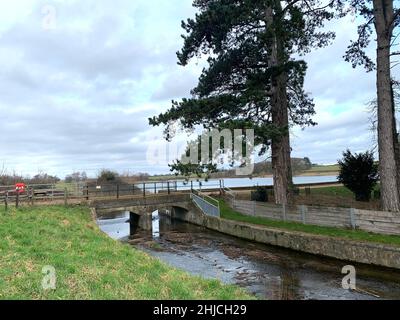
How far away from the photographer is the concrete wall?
38.8ft

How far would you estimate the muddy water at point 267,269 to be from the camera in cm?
973

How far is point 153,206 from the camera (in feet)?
85.2

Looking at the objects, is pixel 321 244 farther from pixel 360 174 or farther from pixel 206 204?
pixel 206 204

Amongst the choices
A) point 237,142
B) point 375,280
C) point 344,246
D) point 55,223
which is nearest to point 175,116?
point 237,142

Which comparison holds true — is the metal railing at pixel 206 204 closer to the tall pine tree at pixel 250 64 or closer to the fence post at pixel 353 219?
the tall pine tree at pixel 250 64

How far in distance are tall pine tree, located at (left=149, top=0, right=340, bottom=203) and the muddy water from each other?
15.3ft

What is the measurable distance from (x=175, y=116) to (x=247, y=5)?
17.7 feet

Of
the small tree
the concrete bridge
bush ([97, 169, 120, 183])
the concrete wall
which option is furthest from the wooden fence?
bush ([97, 169, 120, 183])

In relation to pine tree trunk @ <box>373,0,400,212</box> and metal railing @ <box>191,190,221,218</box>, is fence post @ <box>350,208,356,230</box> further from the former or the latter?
metal railing @ <box>191,190,221,218</box>

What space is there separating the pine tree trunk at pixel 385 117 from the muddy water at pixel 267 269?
3583 millimetres

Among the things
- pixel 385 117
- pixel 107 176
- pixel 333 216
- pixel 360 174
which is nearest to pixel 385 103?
pixel 385 117

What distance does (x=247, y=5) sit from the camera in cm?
1595

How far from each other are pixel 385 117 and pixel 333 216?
14.1 ft
